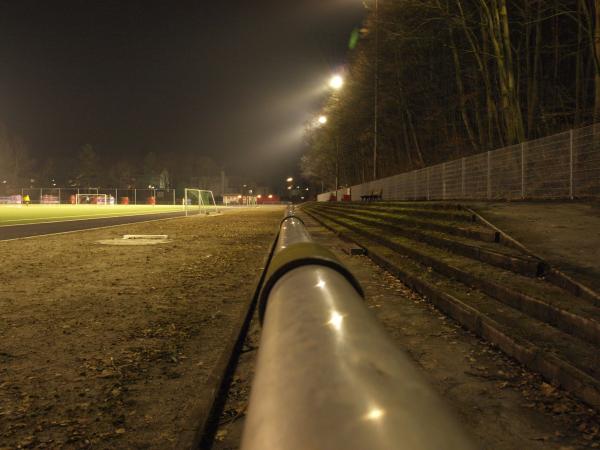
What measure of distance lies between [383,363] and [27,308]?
519 centimetres

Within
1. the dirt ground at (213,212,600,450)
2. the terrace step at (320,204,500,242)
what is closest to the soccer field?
the terrace step at (320,204,500,242)

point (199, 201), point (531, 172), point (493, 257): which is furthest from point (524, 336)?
point (199, 201)

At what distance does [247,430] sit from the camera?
0.78 metres

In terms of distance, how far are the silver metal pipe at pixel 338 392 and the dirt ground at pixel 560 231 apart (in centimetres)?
356

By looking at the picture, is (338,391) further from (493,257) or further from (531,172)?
(531,172)

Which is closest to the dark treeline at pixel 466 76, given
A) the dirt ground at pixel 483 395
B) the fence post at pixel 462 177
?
the fence post at pixel 462 177

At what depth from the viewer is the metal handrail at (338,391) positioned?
0.67 metres

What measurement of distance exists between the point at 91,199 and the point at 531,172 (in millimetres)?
72168

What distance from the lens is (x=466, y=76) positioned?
65.2 ft

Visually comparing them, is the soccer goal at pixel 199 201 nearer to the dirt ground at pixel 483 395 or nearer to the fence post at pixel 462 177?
the fence post at pixel 462 177

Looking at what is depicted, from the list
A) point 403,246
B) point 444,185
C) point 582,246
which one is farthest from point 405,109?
point 582,246

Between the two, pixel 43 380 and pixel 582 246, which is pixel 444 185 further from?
pixel 43 380

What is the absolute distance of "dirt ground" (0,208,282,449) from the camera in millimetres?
2320

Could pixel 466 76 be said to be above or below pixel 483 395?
above
